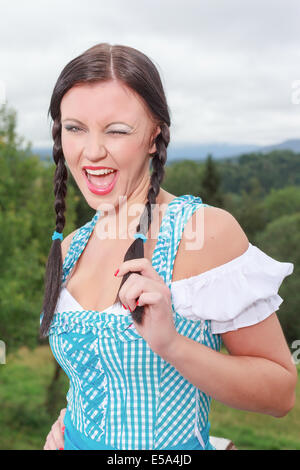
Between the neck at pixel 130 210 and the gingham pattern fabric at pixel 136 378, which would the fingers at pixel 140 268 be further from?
the neck at pixel 130 210

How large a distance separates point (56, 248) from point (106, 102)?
0.52 meters

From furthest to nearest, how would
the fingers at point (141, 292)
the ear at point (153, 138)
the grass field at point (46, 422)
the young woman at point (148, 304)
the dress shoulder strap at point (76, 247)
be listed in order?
the grass field at point (46, 422), the dress shoulder strap at point (76, 247), the ear at point (153, 138), the young woman at point (148, 304), the fingers at point (141, 292)

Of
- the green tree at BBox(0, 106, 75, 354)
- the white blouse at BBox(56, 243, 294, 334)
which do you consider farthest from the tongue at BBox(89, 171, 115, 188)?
the green tree at BBox(0, 106, 75, 354)

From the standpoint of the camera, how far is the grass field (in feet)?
41.5

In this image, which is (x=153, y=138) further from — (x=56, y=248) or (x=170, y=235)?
(x=56, y=248)

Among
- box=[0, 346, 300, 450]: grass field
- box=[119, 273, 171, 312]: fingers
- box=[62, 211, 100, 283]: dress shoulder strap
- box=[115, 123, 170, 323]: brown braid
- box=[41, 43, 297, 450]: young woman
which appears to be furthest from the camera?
box=[0, 346, 300, 450]: grass field

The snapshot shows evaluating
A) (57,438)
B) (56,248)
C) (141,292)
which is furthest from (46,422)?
(141,292)

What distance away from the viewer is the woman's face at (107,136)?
4.31 feet

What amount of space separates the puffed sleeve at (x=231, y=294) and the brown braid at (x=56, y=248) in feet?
1.36

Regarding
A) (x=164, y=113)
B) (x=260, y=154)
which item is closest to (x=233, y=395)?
(x=164, y=113)

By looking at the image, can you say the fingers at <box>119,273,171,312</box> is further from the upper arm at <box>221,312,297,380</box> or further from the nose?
the nose

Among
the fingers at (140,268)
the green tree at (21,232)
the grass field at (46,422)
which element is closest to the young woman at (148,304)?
the fingers at (140,268)

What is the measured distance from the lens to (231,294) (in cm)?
122

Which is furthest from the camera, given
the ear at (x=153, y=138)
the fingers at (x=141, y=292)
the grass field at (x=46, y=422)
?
the grass field at (x=46, y=422)
